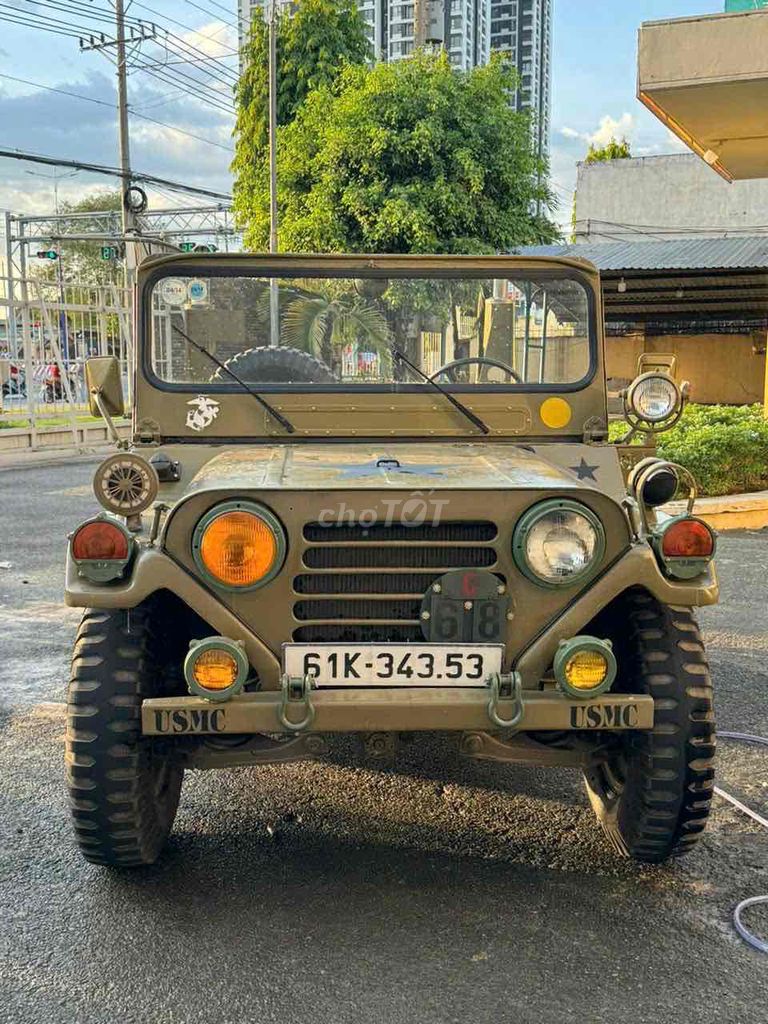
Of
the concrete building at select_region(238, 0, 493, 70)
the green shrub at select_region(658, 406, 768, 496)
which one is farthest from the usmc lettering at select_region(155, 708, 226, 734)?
the concrete building at select_region(238, 0, 493, 70)

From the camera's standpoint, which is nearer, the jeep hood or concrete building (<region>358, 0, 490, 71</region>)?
the jeep hood

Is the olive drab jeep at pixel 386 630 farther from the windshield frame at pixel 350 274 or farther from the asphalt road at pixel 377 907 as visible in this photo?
the windshield frame at pixel 350 274

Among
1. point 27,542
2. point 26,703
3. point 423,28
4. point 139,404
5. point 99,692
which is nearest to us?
point 99,692

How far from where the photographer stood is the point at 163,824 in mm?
3416

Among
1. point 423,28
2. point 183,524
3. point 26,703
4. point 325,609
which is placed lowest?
point 26,703

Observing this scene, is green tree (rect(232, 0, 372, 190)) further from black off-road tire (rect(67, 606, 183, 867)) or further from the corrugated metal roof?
black off-road tire (rect(67, 606, 183, 867))

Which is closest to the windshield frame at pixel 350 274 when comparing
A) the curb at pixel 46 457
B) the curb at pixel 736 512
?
the curb at pixel 736 512

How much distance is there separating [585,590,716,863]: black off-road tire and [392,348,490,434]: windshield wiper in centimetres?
114

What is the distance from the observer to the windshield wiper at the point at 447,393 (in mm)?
4246

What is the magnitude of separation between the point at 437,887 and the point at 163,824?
915mm

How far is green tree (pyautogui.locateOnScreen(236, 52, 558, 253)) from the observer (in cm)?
1703

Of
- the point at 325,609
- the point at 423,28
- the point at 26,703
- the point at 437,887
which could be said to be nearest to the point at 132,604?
the point at 325,609

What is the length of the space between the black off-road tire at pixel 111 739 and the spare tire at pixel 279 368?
1383mm

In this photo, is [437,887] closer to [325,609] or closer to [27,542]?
[325,609]
